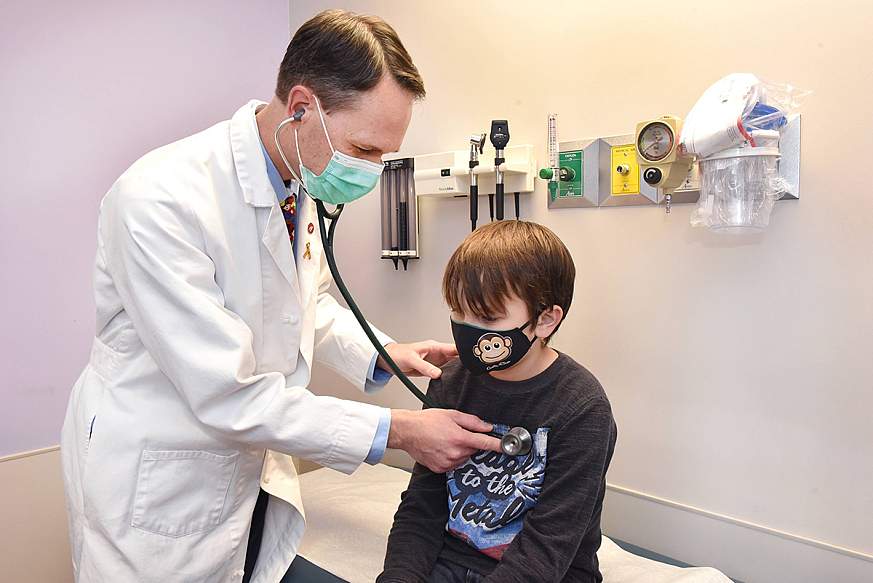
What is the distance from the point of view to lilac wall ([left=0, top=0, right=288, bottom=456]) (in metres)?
1.88

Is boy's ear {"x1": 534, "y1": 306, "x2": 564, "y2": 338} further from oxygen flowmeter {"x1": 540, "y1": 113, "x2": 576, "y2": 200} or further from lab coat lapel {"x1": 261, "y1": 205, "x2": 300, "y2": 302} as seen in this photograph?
oxygen flowmeter {"x1": 540, "y1": 113, "x2": 576, "y2": 200}

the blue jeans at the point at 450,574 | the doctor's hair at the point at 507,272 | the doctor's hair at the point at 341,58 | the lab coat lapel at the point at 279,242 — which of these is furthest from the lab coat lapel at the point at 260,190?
the blue jeans at the point at 450,574

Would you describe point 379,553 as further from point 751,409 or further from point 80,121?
point 80,121

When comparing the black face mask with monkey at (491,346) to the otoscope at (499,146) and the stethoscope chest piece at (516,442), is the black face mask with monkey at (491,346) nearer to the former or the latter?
the stethoscope chest piece at (516,442)

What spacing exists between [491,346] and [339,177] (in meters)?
0.40

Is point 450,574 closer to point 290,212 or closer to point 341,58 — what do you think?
point 290,212

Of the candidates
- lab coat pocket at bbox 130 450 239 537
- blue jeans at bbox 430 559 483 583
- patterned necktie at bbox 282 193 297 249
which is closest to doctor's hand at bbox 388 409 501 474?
blue jeans at bbox 430 559 483 583

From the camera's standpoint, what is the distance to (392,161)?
2.11 meters

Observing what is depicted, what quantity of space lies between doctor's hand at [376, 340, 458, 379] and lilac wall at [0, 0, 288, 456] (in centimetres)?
106

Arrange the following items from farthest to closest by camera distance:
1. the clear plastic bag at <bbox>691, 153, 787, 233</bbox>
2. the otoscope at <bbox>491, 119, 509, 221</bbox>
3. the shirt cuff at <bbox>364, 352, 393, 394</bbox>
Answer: the otoscope at <bbox>491, 119, 509, 221</bbox>, the shirt cuff at <bbox>364, 352, 393, 394</bbox>, the clear plastic bag at <bbox>691, 153, 787, 233</bbox>

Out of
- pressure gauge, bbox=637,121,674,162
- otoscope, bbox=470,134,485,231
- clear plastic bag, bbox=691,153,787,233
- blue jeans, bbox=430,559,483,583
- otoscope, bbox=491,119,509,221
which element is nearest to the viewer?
blue jeans, bbox=430,559,483,583

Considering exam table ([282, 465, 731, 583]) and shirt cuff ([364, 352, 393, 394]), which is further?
shirt cuff ([364, 352, 393, 394])

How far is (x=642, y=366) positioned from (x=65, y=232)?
164 cm

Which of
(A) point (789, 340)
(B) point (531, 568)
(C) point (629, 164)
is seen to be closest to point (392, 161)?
(C) point (629, 164)
